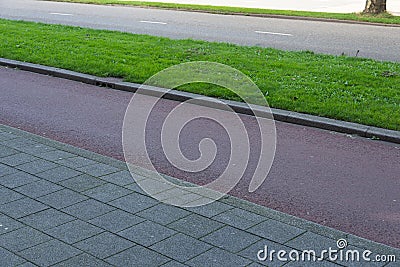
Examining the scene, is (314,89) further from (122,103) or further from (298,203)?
(298,203)

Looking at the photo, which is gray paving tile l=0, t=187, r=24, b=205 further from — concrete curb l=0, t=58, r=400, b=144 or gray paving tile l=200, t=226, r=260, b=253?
concrete curb l=0, t=58, r=400, b=144

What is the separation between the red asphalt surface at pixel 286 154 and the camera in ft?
18.9

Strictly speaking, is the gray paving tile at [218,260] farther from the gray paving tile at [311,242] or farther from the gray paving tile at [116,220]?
the gray paving tile at [116,220]

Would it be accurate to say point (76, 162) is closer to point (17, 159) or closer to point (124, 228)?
point (17, 159)

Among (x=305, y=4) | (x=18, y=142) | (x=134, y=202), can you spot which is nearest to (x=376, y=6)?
(x=305, y=4)

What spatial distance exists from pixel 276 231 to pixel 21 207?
2.02 metres

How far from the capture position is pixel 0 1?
2877 cm

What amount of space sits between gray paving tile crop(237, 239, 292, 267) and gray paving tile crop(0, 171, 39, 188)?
2291 millimetres

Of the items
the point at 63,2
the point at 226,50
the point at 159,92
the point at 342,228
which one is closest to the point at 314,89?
the point at 159,92

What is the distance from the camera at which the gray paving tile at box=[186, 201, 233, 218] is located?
5.40 meters

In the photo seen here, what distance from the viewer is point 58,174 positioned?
6.30 metres

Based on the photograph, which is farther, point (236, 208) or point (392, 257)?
point (236, 208)

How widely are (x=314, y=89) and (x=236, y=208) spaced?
463 cm

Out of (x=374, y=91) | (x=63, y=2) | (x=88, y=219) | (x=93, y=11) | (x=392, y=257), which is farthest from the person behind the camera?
(x=63, y=2)
